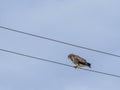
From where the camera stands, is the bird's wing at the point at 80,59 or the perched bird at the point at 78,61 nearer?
the perched bird at the point at 78,61

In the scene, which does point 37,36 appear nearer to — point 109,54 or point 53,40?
point 53,40

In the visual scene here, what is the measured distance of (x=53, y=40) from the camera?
38.8 meters

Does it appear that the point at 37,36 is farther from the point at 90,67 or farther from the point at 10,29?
the point at 90,67

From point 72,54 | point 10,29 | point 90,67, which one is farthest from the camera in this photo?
point 72,54

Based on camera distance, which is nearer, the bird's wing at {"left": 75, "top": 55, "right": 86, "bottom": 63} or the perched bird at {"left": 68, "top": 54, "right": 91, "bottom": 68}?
the perched bird at {"left": 68, "top": 54, "right": 91, "bottom": 68}

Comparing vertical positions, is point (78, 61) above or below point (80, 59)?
below

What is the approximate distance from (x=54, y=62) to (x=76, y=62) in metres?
6.94

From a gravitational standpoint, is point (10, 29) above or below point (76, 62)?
below

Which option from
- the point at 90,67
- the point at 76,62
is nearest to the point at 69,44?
the point at 90,67

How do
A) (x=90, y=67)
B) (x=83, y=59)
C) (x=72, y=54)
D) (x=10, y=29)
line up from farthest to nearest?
(x=72, y=54), (x=83, y=59), (x=90, y=67), (x=10, y=29)

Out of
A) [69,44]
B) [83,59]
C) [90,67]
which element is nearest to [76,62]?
[83,59]

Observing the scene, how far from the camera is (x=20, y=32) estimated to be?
126 ft

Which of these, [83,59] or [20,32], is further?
[83,59]

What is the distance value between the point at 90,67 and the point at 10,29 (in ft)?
18.1
